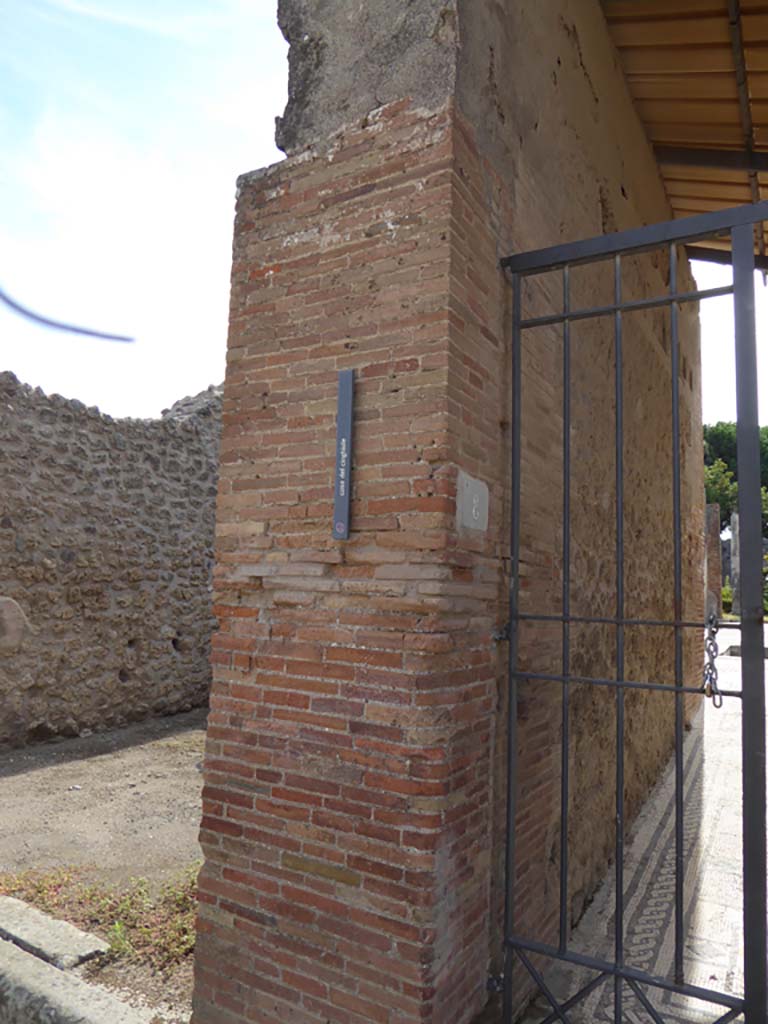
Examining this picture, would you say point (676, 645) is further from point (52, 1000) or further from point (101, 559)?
point (101, 559)

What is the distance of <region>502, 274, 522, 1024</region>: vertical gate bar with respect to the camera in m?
2.64

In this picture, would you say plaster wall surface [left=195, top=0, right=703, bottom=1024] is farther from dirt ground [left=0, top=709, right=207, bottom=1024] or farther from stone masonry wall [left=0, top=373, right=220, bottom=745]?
stone masonry wall [left=0, top=373, right=220, bottom=745]

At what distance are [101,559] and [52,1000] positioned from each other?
4706mm

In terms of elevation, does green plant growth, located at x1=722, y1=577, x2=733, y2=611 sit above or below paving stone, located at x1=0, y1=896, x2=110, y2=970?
above

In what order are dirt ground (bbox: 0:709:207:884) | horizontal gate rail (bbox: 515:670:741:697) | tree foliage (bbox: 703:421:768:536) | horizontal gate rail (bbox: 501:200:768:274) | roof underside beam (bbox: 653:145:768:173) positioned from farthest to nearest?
1. tree foliage (bbox: 703:421:768:536)
2. roof underside beam (bbox: 653:145:768:173)
3. dirt ground (bbox: 0:709:207:884)
4. horizontal gate rail (bbox: 501:200:768:274)
5. horizontal gate rail (bbox: 515:670:741:697)

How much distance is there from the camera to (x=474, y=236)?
2645mm

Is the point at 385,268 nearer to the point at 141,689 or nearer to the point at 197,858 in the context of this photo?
the point at 197,858

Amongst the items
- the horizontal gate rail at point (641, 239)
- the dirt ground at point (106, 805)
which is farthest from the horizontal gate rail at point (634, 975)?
the horizontal gate rail at point (641, 239)

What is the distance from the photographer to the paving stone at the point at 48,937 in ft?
9.84

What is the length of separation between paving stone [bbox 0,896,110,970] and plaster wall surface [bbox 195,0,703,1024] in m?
0.71

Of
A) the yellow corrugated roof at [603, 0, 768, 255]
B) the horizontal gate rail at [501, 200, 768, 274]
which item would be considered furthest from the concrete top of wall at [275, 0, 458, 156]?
the yellow corrugated roof at [603, 0, 768, 255]

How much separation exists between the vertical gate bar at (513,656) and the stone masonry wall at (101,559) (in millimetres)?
4918

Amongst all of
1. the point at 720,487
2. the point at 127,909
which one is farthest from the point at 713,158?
the point at 720,487

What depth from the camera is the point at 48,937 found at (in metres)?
3.11
